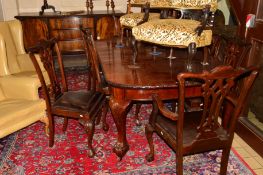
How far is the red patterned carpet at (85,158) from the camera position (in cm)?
234

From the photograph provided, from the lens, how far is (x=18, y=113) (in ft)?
8.20

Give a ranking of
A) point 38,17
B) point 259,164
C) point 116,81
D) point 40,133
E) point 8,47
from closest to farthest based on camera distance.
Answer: point 116,81 < point 259,164 < point 40,133 < point 8,47 < point 38,17

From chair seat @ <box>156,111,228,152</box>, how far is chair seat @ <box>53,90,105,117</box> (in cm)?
69

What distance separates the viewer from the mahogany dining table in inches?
78.7

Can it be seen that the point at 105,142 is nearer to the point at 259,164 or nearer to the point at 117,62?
the point at 117,62

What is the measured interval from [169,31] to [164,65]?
0.31m

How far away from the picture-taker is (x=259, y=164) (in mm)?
2428

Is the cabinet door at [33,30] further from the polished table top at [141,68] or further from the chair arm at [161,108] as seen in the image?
the chair arm at [161,108]

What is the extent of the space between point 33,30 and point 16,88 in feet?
7.48

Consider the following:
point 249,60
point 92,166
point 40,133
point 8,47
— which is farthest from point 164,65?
point 8,47

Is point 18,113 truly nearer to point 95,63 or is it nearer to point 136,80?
point 95,63

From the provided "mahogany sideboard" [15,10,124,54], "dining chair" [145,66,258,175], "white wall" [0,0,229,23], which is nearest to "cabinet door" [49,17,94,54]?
"mahogany sideboard" [15,10,124,54]

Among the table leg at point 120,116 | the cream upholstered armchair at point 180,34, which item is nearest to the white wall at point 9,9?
the cream upholstered armchair at point 180,34

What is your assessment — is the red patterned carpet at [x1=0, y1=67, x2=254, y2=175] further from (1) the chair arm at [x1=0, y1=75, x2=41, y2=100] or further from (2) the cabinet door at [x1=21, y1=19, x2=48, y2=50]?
(2) the cabinet door at [x1=21, y1=19, x2=48, y2=50]
